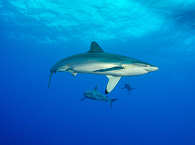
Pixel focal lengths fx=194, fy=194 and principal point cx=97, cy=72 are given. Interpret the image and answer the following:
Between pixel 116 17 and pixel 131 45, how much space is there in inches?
423

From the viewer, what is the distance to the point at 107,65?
15.2ft

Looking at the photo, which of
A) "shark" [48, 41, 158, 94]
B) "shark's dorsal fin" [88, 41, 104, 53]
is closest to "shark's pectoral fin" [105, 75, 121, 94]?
"shark" [48, 41, 158, 94]

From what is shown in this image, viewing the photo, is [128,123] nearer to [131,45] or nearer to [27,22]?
[131,45]

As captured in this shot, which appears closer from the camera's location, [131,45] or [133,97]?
[131,45]

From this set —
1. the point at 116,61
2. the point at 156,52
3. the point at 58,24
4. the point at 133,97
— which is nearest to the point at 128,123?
the point at 133,97

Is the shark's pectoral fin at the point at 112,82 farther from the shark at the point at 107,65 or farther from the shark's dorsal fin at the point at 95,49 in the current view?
the shark's dorsal fin at the point at 95,49

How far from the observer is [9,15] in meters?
22.8

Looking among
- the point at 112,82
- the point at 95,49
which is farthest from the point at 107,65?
the point at 95,49

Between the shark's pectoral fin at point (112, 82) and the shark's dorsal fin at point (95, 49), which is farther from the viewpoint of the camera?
the shark's dorsal fin at point (95, 49)

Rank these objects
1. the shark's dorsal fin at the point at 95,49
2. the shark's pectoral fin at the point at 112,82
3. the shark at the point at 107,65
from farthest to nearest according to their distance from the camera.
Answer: the shark's dorsal fin at the point at 95,49 < the shark's pectoral fin at the point at 112,82 < the shark at the point at 107,65

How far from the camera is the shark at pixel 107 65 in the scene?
14.4 feet

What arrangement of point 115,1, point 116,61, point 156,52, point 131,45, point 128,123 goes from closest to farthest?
point 116,61 → point 115,1 → point 131,45 → point 156,52 → point 128,123

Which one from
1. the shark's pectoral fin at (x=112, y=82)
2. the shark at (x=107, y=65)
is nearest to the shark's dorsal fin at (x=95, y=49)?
the shark at (x=107, y=65)

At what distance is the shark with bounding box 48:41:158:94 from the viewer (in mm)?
4387
